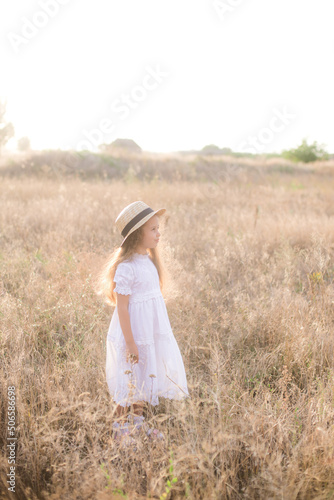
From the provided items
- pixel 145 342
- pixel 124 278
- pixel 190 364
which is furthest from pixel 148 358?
pixel 190 364

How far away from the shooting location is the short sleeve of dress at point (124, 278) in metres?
1.91

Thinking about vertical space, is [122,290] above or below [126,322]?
above

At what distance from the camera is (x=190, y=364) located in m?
2.54

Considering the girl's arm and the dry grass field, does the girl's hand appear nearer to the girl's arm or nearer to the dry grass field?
the girl's arm

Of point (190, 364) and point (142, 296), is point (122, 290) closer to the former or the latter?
point (142, 296)

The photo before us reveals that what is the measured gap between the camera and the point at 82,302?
9.94ft

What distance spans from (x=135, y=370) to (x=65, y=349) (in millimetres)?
727

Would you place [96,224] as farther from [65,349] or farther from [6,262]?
[65,349]

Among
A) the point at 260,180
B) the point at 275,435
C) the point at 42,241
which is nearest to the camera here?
the point at 275,435

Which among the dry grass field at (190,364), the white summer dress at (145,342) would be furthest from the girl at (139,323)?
the dry grass field at (190,364)

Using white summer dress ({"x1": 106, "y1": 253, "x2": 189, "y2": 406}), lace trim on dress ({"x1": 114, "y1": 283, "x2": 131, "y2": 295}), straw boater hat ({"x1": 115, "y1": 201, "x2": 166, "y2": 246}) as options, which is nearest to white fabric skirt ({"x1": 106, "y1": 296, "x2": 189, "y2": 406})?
white summer dress ({"x1": 106, "y1": 253, "x2": 189, "y2": 406})

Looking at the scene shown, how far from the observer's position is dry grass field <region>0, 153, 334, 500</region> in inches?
57.2

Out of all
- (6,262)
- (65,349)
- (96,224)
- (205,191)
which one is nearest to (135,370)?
(65,349)

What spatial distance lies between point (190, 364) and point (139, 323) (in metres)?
0.78
